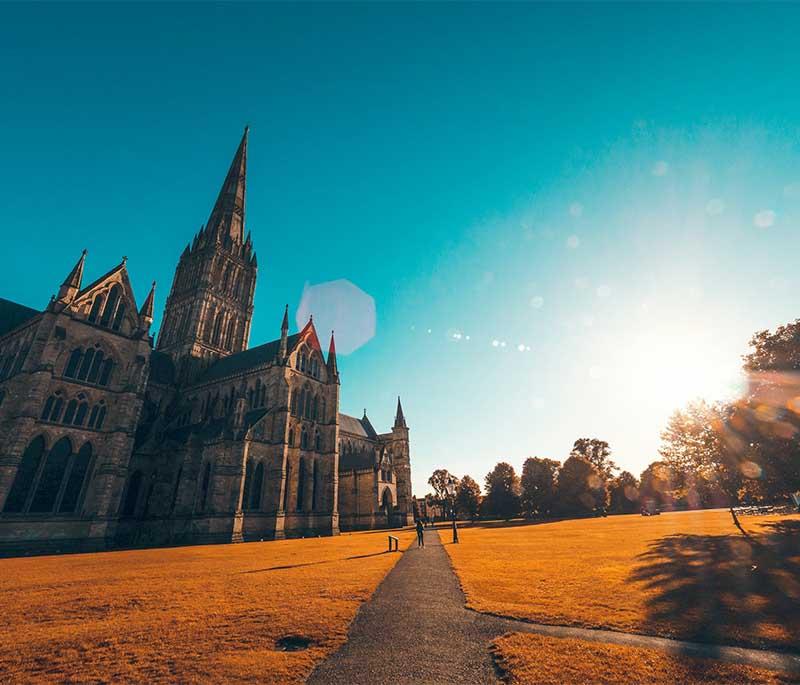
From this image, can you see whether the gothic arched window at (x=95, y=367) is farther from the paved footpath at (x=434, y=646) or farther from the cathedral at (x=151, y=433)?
the paved footpath at (x=434, y=646)

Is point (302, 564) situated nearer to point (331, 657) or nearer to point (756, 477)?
point (331, 657)

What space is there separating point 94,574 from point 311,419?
1167 inches

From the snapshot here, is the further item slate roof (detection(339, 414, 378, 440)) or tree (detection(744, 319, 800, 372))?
slate roof (detection(339, 414, 378, 440))

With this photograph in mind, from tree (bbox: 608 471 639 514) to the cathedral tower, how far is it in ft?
282

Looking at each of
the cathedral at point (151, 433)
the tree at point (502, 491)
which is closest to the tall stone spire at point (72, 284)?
the cathedral at point (151, 433)

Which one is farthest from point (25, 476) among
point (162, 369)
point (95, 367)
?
point (162, 369)

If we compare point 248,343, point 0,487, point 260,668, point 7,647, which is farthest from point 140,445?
point 260,668

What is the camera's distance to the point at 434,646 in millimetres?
7211

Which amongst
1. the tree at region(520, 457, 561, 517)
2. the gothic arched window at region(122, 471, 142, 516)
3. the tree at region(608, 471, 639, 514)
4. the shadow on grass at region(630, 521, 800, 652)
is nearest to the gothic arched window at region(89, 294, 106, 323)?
the gothic arched window at region(122, 471, 142, 516)

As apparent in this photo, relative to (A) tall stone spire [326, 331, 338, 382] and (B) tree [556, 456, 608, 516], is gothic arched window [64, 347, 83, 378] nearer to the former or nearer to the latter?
(A) tall stone spire [326, 331, 338, 382]

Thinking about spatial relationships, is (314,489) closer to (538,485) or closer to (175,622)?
(175,622)

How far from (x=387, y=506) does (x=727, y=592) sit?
5380cm

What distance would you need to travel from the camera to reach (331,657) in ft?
22.0

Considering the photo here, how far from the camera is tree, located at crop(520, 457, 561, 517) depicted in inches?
2666
